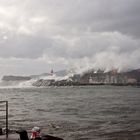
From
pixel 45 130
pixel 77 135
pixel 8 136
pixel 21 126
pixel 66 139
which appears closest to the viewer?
pixel 8 136

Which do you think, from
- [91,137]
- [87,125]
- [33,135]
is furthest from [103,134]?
[33,135]

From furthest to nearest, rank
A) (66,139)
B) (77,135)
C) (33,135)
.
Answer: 1. (77,135)
2. (66,139)
3. (33,135)

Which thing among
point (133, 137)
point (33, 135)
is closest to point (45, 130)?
point (133, 137)

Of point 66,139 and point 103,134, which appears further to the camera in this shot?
point 103,134

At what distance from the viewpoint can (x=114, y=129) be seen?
28875 millimetres

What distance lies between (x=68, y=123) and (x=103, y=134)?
281 inches

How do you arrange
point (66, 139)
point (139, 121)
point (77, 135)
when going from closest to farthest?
1. point (66, 139)
2. point (77, 135)
3. point (139, 121)

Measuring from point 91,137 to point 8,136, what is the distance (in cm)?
737

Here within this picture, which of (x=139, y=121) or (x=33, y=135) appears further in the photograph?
(x=139, y=121)

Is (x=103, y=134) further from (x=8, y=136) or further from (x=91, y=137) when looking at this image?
(x=8, y=136)

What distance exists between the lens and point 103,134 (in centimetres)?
2620

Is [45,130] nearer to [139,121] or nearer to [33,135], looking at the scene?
[139,121]

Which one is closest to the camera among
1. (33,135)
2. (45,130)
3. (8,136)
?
(33,135)

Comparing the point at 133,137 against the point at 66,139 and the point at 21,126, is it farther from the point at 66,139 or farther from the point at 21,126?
the point at 21,126
